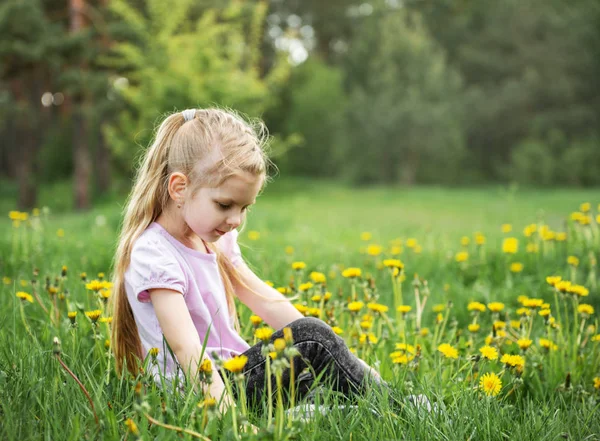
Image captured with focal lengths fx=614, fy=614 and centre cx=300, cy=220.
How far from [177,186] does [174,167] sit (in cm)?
7

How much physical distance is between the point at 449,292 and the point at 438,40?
24773mm

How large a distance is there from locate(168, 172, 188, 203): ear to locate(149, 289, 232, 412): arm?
0.99 ft

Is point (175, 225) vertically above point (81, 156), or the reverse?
point (175, 225)

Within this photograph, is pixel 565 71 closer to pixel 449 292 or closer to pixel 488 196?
pixel 488 196

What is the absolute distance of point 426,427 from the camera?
1.66 metres

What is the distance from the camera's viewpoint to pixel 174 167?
195 cm

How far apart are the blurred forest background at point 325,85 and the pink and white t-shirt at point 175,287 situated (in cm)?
940

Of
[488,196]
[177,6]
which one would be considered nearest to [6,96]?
[177,6]

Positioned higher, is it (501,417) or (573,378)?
(501,417)

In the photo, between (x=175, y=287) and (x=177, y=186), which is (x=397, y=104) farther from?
(x=175, y=287)

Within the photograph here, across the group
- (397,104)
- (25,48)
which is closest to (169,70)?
(25,48)

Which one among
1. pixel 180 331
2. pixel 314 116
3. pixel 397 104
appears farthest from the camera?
pixel 314 116

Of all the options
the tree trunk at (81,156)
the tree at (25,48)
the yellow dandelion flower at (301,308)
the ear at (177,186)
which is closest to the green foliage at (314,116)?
the tree at (25,48)

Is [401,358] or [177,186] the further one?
[401,358]
